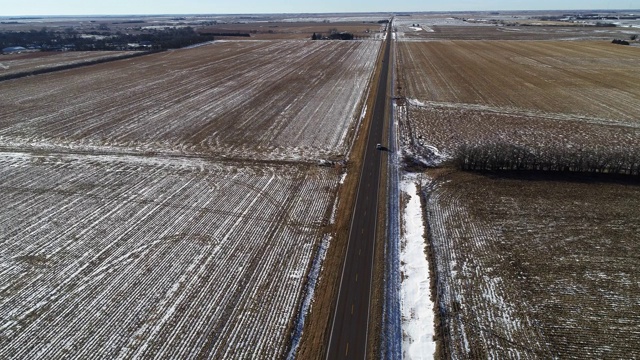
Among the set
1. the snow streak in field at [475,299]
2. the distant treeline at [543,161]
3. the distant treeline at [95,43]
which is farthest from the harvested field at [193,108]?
the distant treeline at [95,43]

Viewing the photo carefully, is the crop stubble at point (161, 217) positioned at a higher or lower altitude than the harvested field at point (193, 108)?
lower

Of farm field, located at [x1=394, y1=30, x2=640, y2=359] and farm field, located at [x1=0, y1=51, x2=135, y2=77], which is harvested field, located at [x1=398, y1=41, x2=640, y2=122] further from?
farm field, located at [x1=0, y1=51, x2=135, y2=77]

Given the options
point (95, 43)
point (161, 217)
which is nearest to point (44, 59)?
point (95, 43)

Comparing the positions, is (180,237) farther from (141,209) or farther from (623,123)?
(623,123)

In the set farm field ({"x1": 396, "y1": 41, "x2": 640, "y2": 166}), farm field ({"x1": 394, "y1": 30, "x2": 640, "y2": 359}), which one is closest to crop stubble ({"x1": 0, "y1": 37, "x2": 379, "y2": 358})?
farm field ({"x1": 394, "y1": 30, "x2": 640, "y2": 359})

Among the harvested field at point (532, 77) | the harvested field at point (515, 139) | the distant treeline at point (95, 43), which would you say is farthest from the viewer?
the distant treeline at point (95, 43)

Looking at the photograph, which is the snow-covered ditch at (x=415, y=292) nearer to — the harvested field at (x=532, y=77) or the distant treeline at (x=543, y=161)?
the distant treeline at (x=543, y=161)
